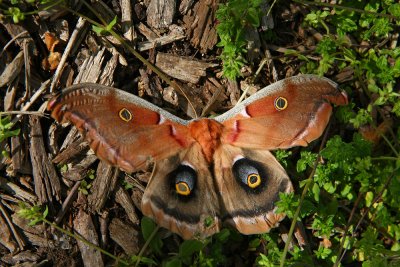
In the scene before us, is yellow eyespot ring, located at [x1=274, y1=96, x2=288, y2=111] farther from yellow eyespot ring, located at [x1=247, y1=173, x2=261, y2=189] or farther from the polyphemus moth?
yellow eyespot ring, located at [x1=247, y1=173, x2=261, y2=189]

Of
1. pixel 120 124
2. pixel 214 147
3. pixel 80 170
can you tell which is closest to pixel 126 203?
pixel 80 170

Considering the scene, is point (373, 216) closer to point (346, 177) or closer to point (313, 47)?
point (346, 177)

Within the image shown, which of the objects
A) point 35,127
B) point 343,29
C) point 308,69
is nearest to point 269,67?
point 308,69

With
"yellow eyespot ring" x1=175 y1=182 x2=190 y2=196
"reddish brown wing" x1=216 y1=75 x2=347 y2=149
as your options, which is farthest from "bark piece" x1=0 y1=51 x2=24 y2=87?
"reddish brown wing" x1=216 y1=75 x2=347 y2=149

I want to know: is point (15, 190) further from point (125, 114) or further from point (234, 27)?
point (234, 27)

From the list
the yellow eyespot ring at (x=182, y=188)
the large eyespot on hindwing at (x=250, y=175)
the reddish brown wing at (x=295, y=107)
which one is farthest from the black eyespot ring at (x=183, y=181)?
the reddish brown wing at (x=295, y=107)

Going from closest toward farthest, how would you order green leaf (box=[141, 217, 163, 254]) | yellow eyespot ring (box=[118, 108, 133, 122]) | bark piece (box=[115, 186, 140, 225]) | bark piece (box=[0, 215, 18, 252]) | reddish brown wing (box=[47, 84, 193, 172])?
reddish brown wing (box=[47, 84, 193, 172]) → yellow eyespot ring (box=[118, 108, 133, 122]) → green leaf (box=[141, 217, 163, 254]) → bark piece (box=[0, 215, 18, 252]) → bark piece (box=[115, 186, 140, 225])

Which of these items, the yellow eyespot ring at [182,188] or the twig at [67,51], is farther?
the twig at [67,51]

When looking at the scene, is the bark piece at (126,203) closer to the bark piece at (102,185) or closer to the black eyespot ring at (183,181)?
the bark piece at (102,185)
